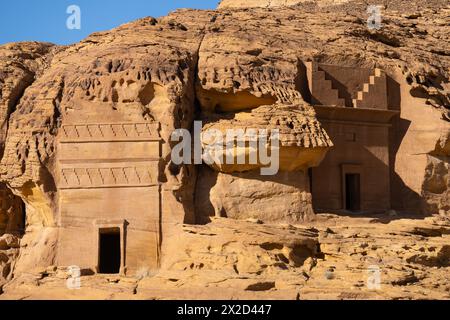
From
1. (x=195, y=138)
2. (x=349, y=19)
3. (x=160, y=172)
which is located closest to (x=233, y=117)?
(x=195, y=138)

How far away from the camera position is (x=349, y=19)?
2984 cm

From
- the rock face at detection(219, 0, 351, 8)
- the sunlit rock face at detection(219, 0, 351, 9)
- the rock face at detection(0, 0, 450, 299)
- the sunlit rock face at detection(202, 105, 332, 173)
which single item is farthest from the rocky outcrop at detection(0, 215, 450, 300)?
the rock face at detection(219, 0, 351, 8)

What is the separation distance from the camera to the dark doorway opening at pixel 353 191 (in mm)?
26953

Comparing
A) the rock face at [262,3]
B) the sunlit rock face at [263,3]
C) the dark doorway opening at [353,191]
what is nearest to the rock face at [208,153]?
the dark doorway opening at [353,191]

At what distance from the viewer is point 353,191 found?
27.2 metres

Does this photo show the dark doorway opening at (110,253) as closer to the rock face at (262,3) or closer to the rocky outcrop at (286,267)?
the rocky outcrop at (286,267)

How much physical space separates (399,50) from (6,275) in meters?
15.0

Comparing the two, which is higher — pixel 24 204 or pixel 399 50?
pixel 399 50

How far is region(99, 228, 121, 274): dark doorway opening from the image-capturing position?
968 inches

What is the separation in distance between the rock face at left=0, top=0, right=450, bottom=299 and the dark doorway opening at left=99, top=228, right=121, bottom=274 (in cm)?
7

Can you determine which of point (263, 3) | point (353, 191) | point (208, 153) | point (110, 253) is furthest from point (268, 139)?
point (263, 3)

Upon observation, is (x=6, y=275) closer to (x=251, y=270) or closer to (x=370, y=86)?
(x=251, y=270)

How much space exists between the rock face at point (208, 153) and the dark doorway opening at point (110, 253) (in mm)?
70

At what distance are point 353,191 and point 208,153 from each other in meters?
5.41
